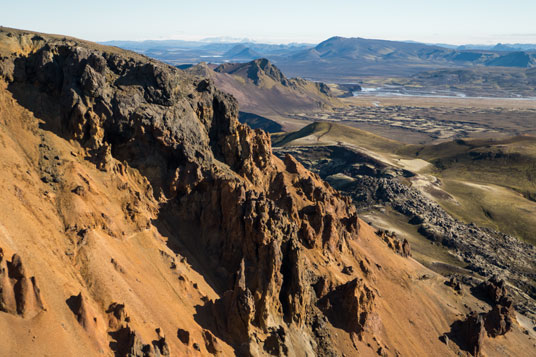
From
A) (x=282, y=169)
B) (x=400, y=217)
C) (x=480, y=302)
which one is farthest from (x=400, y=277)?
(x=400, y=217)

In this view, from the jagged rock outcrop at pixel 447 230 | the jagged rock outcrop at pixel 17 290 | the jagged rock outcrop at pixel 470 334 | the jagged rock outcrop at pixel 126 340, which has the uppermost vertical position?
the jagged rock outcrop at pixel 17 290

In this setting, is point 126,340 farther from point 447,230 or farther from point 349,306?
point 447,230

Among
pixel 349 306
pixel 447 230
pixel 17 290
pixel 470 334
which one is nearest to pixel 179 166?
pixel 17 290

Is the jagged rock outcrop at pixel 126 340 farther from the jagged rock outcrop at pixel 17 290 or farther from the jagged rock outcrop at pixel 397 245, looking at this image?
the jagged rock outcrop at pixel 397 245

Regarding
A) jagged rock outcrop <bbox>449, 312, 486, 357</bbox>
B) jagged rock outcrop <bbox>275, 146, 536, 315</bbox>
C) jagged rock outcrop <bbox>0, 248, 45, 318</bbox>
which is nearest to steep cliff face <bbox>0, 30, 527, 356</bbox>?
jagged rock outcrop <bbox>0, 248, 45, 318</bbox>

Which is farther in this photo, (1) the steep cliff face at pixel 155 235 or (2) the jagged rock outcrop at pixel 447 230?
(2) the jagged rock outcrop at pixel 447 230

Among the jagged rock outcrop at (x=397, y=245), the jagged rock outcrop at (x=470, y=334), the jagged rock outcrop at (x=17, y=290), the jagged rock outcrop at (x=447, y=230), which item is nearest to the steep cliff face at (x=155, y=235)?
the jagged rock outcrop at (x=17, y=290)

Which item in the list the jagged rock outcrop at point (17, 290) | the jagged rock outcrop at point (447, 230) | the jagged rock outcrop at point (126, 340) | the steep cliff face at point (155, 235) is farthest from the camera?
the jagged rock outcrop at point (447, 230)
